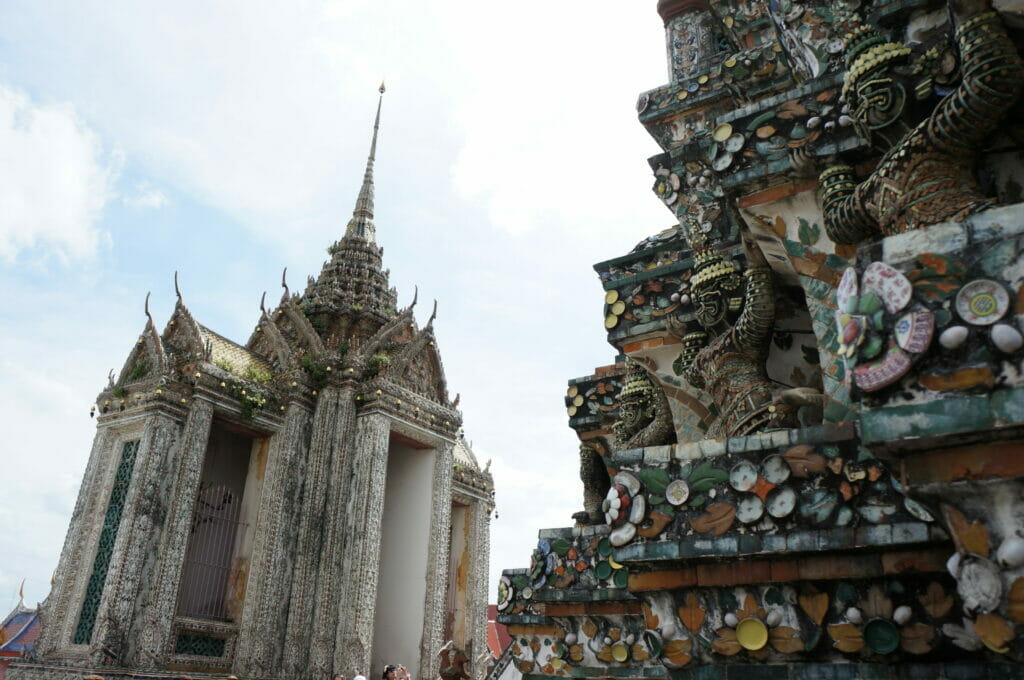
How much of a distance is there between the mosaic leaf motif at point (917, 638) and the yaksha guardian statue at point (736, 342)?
4.06 feet

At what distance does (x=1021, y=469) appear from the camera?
7.36ft

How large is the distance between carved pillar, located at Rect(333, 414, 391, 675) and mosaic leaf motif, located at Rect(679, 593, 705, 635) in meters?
12.2

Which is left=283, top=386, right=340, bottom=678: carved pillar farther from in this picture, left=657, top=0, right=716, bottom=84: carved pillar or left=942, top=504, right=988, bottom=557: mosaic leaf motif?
left=942, top=504, right=988, bottom=557: mosaic leaf motif

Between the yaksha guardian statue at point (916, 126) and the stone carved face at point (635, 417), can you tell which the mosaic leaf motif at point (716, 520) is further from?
the stone carved face at point (635, 417)

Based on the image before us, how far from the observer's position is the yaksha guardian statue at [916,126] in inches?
117

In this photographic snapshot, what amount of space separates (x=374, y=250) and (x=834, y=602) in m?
18.0

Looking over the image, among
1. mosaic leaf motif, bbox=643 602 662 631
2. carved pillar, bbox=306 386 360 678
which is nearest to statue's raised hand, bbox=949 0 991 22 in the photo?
mosaic leaf motif, bbox=643 602 662 631

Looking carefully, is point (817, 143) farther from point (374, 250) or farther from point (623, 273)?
point (374, 250)

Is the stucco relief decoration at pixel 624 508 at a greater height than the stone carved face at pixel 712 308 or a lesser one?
lesser

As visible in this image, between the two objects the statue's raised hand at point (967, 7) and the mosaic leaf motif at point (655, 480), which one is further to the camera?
the mosaic leaf motif at point (655, 480)

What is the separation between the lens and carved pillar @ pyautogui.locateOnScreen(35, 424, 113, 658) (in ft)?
42.1

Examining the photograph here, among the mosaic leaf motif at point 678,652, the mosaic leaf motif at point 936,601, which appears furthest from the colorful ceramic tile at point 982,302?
the mosaic leaf motif at point 678,652

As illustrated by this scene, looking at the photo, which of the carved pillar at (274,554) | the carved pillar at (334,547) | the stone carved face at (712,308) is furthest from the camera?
the carved pillar at (334,547)

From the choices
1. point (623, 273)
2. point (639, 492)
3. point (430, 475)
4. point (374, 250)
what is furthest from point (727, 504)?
point (374, 250)
